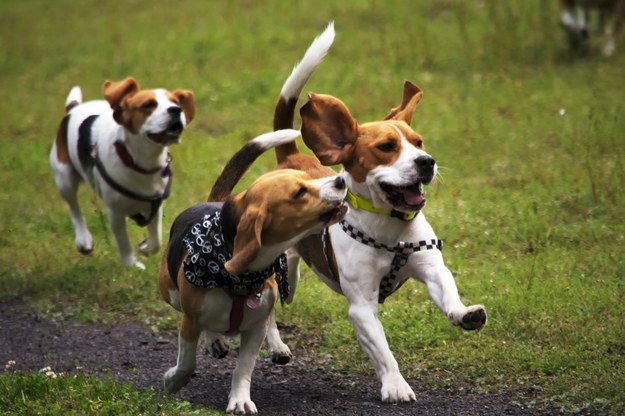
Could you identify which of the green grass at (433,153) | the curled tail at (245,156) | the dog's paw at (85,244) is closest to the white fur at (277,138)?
the curled tail at (245,156)

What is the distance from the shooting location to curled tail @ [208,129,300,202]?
19.4 ft

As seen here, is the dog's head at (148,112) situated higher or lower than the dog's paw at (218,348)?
higher

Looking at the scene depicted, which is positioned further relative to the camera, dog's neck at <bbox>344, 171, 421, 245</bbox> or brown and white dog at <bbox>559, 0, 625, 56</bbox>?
brown and white dog at <bbox>559, 0, 625, 56</bbox>

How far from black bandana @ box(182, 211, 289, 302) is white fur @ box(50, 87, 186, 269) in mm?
2661

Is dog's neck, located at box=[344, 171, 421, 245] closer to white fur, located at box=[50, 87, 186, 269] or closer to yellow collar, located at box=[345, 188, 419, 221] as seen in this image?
yellow collar, located at box=[345, 188, 419, 221]

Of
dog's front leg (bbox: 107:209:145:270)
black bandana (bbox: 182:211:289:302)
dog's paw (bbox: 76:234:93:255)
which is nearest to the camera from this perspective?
black bandana (bbox: 182:211:289:302)

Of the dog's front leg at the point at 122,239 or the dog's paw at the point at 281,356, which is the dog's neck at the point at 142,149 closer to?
the dog's front leg at the point at 122,239

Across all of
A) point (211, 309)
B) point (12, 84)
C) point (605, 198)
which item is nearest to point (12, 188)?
point (12, 84)

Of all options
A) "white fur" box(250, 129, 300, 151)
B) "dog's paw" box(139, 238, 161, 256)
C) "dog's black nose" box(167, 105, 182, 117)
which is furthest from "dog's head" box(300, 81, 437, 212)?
"dog's paw" box(139, 238, 161, 256)

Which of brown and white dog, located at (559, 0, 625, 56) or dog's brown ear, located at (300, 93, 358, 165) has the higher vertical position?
dog's brown ear, located at (300, 93, 358, 165)

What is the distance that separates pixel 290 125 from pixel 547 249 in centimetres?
249

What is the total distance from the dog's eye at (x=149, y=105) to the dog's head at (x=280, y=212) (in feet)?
9.69

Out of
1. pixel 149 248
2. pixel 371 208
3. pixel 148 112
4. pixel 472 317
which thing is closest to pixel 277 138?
pixel 371 208

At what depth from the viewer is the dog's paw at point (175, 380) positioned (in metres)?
5.91
